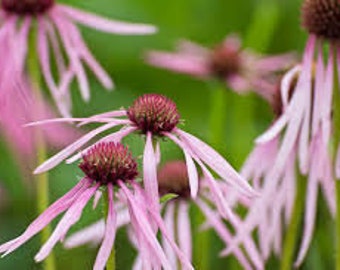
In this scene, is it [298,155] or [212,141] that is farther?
[212,141]

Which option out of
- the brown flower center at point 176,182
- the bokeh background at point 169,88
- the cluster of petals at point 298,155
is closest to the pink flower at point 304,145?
the cluster of petals at point 298,155

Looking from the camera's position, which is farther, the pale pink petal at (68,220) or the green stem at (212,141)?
the green stem at (212,141)

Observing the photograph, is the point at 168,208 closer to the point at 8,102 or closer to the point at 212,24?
the point at 8,102

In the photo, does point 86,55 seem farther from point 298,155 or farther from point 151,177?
point 151,177

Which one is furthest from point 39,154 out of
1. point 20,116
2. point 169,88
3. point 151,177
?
point 169,88

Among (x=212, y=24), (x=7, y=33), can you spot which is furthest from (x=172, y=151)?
(x=7, y=33)

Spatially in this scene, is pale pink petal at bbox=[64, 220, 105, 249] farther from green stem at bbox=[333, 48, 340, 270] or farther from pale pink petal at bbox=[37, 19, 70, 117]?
green stem at bbox=[333, 48, 340, 270]

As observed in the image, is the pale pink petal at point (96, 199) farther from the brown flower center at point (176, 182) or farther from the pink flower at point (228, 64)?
the pink flower at point (228, 64)

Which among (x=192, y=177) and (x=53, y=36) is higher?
(x=53, y=36)
